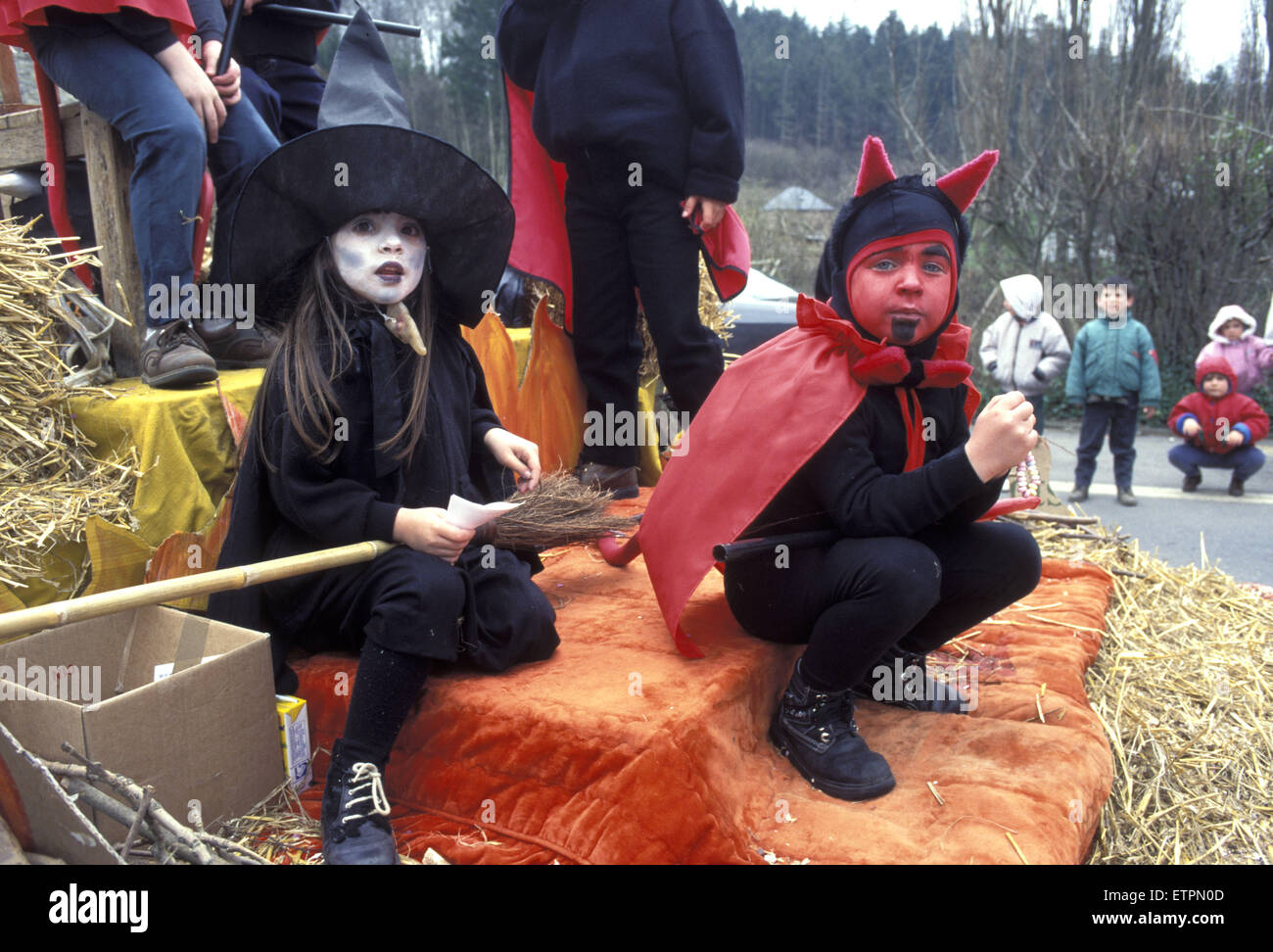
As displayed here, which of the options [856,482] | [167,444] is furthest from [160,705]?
[856,482]

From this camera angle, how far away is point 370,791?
83.5 inches

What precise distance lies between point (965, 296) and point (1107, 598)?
10.4 metres

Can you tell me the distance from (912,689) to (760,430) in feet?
2.92

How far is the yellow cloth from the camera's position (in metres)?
2.79

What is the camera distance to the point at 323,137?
2318 millimetres

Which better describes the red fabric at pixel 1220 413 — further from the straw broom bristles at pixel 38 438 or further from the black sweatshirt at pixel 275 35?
the straw broom bristles at pixel 38 438

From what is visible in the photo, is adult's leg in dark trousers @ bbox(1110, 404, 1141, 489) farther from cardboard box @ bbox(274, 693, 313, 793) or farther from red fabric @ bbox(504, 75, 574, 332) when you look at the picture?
cardboard box @ bbox(274, 693, 313, 793)

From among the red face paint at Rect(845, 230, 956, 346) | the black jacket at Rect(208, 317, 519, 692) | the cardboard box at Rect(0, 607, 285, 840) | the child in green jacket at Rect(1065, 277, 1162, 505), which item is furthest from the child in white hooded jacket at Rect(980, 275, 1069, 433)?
the cardboard box at Rect(0, 607, 285, 840)

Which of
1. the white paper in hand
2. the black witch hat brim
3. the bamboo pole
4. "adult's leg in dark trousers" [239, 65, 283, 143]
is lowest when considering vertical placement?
the bamboo pole

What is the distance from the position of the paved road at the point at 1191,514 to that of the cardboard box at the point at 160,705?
4.07 meters

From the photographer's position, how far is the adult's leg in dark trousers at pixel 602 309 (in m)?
3.73

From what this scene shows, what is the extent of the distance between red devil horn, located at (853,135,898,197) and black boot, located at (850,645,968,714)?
1.21 metres
